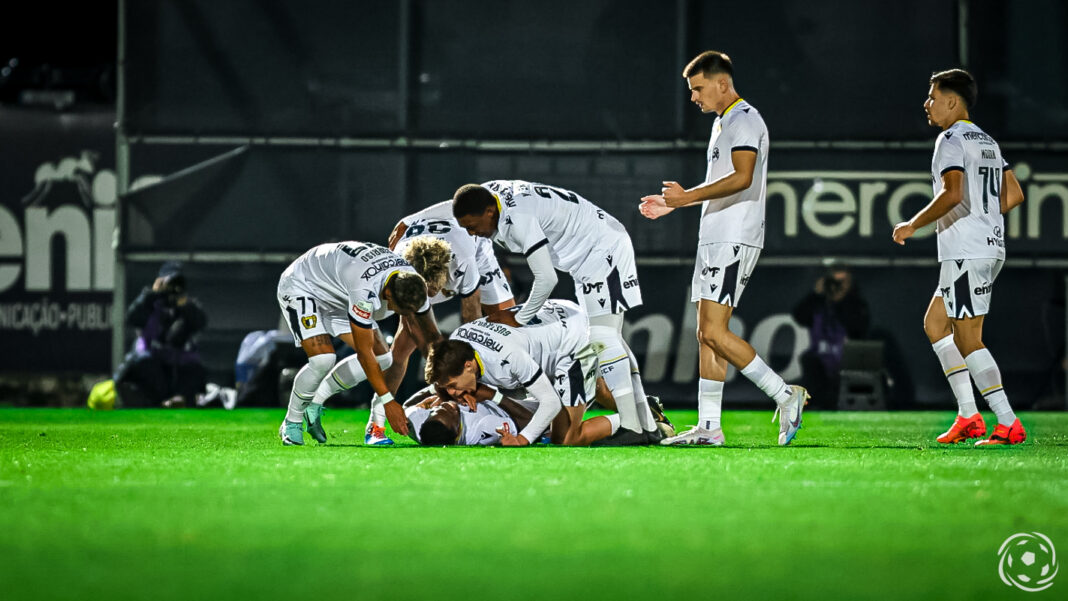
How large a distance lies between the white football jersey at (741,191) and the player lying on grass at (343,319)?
1.61 metres

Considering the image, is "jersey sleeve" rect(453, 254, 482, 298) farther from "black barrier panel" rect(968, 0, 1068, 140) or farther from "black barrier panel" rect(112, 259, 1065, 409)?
"black barrier panel" rect(968, 0, 1068, 140)

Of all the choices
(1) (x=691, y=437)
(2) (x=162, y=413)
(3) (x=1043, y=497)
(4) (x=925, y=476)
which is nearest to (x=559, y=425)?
(1) (x=691, y=437)

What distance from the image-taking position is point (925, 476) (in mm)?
5297

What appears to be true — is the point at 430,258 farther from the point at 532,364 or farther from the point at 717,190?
the point at 717,190

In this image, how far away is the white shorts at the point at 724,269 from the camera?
712 cm

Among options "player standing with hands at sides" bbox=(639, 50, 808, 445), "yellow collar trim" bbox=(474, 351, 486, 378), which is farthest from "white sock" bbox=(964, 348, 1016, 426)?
"yellow collar trim" bbox=(474, 351, 486, 378)

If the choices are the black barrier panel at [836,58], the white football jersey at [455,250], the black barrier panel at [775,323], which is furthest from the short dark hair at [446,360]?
the black barrier panel at [836,58]

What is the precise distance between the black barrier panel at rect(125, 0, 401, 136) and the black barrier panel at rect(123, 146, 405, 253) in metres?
0.27

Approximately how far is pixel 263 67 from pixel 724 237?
679 centimetres

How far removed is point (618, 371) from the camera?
7148mm

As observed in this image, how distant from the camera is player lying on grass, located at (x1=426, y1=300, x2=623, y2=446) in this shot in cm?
666

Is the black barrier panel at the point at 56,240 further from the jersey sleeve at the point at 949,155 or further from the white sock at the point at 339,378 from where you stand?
the jersey sleeve at the point at 949,155

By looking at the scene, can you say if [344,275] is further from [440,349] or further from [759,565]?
[759,565]

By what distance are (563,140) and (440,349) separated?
6.27m
